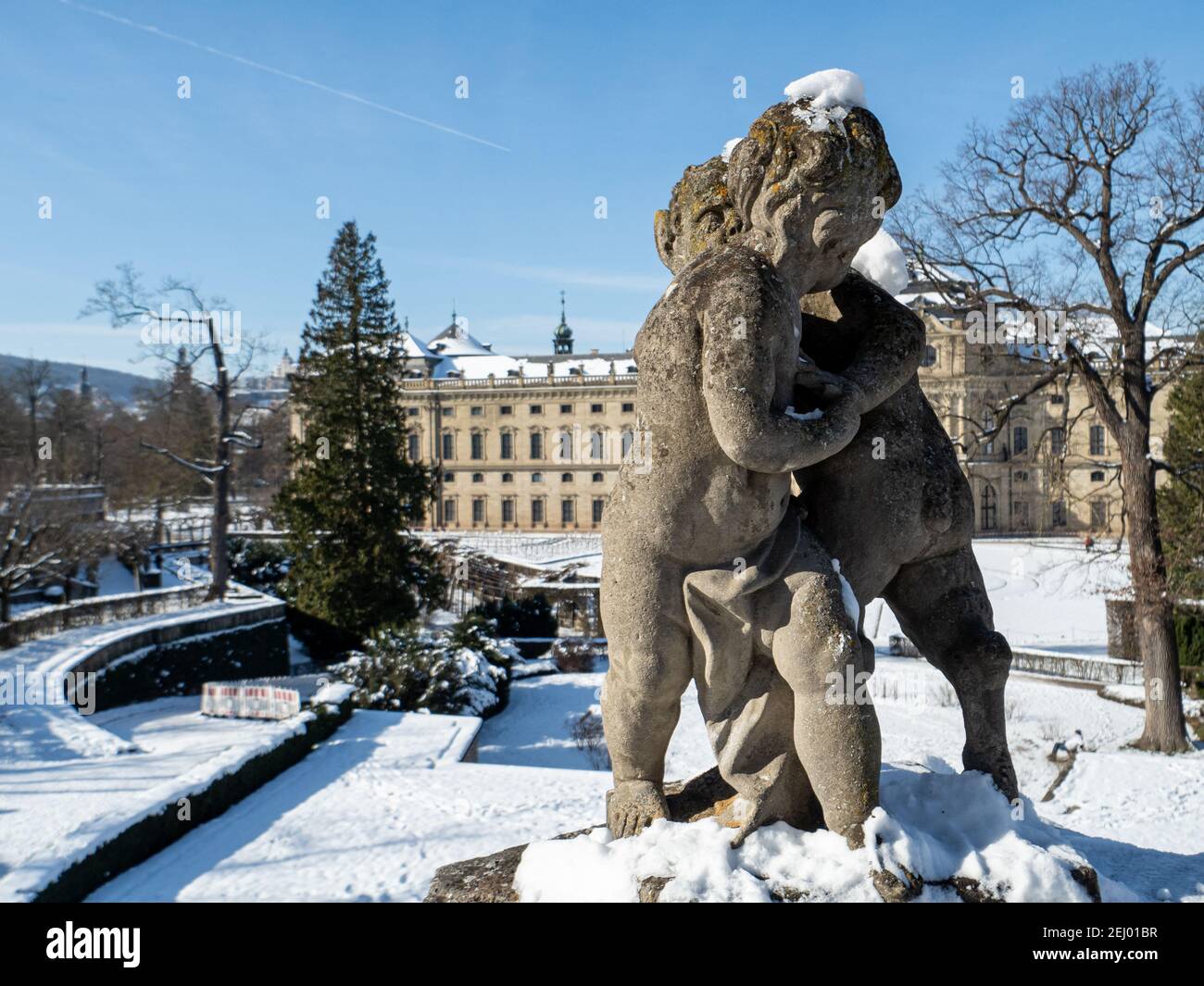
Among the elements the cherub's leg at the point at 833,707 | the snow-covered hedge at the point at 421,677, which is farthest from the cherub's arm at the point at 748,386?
the snow-covered hedge at the point at 421,677

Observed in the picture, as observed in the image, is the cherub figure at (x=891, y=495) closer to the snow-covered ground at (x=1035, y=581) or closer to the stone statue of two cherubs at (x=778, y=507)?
the stone statue of two cherubs at (x=778, y=507)

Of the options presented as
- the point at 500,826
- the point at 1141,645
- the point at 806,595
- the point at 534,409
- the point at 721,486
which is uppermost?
the point at 534,409

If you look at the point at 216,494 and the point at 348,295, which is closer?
Answer: the point at 216,494

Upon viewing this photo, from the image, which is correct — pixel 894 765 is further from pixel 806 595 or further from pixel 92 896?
pixel 92 896

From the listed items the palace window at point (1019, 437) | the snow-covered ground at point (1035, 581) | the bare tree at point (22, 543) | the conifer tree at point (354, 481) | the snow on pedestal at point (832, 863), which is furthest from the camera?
the palace window at point (1019, 437)

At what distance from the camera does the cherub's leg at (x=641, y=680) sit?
10.5ft

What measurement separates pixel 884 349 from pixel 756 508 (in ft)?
2.56

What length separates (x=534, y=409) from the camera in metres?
52.7

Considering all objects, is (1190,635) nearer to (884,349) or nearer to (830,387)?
(884,349)

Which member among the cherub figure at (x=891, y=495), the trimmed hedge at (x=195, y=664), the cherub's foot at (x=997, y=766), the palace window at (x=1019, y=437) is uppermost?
the palace window at (x=1019, y=437)

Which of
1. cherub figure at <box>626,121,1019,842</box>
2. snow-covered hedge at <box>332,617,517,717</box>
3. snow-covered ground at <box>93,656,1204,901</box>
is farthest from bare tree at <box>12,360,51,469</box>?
cherub figure at <box>626,121,1019,842</box>

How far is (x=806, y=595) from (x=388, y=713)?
35.6ft

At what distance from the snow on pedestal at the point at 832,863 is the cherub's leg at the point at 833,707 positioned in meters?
0.11
